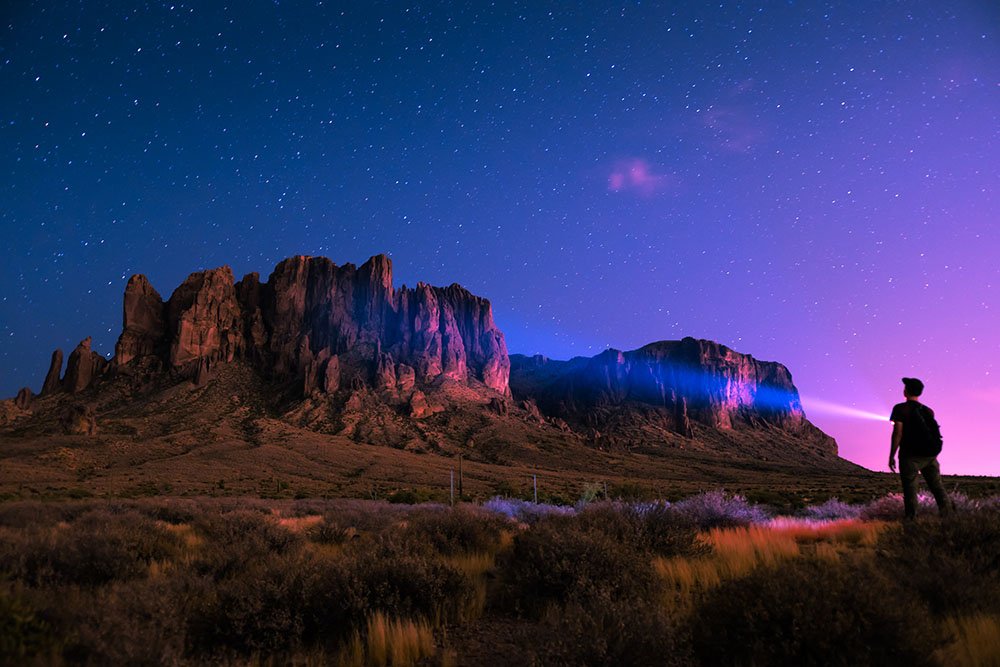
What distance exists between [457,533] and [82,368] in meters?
150

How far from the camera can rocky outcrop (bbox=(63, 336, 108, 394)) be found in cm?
11897

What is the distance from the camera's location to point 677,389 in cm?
17012

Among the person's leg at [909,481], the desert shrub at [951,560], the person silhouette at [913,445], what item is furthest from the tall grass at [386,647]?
the person's leg at [909,481]

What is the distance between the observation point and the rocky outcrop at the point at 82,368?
119 metres

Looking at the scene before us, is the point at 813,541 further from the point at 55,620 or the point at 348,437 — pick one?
the point at 348,437

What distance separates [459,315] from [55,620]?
6574 inches

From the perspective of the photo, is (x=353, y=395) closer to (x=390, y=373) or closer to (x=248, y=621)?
(x=390, y=373)

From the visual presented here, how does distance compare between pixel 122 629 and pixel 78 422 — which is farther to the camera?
pixel 78 422

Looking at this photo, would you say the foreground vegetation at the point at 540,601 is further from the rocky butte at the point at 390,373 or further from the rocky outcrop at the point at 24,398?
the rocky outcrop at the point at 24,398

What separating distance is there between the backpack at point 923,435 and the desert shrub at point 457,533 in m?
7.39

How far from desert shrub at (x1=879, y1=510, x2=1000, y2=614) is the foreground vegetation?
0.02 meters

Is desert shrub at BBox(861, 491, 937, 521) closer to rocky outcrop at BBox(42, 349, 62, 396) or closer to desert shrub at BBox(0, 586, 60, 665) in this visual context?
desert shrub at BBox(0, 586, 60, 665)

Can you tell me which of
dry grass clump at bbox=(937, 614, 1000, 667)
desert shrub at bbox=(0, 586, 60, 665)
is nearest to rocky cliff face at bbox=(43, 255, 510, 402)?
desert shrub at bbox=(0, 586, 60, 665)

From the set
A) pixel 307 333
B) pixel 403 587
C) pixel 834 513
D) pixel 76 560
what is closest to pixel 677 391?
pixel 307 333
